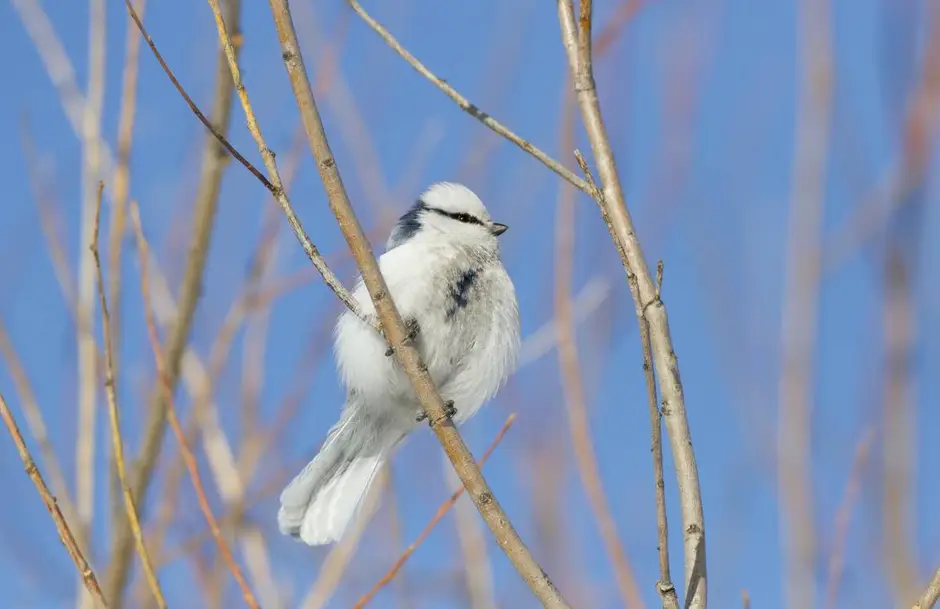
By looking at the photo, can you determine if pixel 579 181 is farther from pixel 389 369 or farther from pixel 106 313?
pixel 389 369

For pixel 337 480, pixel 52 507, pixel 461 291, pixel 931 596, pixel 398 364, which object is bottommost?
pixel 931 596

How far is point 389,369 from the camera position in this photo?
7.17 ft

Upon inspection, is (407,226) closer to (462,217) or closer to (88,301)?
(462,217)

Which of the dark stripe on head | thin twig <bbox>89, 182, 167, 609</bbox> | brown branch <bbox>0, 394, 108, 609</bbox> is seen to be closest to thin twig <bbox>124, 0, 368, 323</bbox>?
thin twig <bbox>89, 182, 167, 609</bbox>

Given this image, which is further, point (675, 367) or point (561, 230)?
point (561, 230)

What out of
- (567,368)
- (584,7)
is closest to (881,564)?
(567,368)

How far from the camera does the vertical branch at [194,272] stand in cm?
181

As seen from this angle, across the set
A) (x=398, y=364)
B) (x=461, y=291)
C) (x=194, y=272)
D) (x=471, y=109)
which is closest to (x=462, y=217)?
(x=461, y=291)

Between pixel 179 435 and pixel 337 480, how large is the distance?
0.77 meters

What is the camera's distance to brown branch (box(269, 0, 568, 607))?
1228 mm

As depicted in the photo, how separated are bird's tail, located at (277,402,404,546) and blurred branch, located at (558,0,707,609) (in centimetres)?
103

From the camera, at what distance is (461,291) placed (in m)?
2.14

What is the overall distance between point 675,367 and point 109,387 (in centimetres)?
78

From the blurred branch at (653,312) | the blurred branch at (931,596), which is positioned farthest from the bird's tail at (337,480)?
the blurred branch at (931,596)
